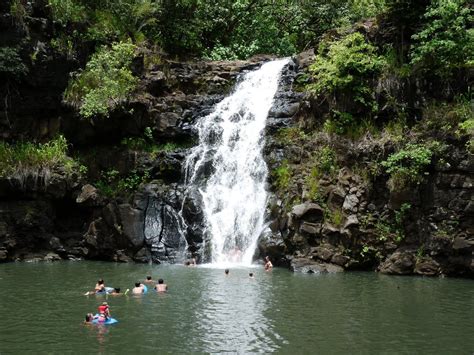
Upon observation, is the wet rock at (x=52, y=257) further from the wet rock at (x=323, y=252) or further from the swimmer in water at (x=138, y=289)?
the wet rock at (x=323, y=252)

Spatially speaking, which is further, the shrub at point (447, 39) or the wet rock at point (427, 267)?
the shrub at point (447, 39)

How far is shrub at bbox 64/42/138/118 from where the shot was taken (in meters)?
27.7

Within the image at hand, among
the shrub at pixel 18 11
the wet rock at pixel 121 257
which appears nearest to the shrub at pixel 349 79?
the wet rock at pixel 121 257

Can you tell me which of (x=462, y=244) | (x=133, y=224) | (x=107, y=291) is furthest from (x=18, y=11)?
(x=462, y=244)

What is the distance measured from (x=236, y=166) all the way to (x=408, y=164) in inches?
336

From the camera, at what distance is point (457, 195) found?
70.2ft

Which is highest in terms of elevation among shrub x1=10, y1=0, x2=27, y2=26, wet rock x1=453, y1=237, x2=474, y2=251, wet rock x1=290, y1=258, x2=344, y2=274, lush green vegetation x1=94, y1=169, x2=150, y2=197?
shrub x1=10, y1=0, x2=27, y2=26

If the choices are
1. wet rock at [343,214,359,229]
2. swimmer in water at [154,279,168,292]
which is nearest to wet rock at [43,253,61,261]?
swimmer in water at [154,279,168,292]

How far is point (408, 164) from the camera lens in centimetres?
2244

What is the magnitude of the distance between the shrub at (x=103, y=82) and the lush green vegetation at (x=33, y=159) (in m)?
2.32

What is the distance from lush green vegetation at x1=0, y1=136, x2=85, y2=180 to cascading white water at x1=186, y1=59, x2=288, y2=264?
6094 millimetres

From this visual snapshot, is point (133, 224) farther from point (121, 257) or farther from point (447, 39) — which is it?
point (447, 39)

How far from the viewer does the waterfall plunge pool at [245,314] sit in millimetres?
12477

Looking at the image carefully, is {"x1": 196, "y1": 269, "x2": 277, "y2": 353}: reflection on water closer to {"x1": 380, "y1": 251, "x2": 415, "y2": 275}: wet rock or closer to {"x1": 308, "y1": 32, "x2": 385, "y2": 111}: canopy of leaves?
{"x1": 380, "y1": 251, "x2": 415, "y2": 275}: wet rock
